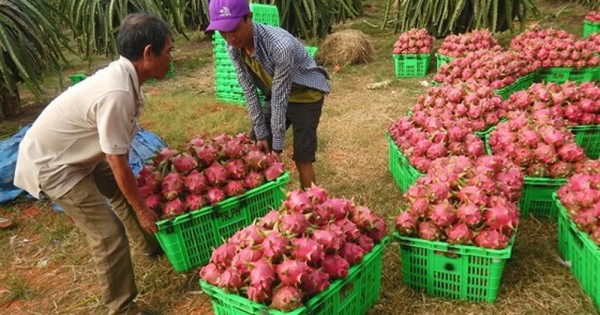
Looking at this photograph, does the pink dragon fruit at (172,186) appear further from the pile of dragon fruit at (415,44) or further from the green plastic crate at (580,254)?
the pile of dragon fruit at (415,44)

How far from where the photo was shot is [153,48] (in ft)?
6.77

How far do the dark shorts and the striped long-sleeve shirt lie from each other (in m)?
0.15

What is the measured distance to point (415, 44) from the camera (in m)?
6.41

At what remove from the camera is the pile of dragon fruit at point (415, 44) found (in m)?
6.38

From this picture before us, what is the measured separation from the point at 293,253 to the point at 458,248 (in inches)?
33.3

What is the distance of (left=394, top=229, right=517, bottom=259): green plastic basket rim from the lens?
7.00ft

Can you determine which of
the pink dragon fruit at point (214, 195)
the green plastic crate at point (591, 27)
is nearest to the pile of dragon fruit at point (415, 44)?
the green plastic crate at point (591, 27)

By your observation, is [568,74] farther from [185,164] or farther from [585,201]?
[185,164]

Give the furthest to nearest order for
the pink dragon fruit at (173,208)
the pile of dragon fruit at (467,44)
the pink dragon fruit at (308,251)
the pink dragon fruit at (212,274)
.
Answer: the pile of dragon fruit at (467,44)
the pink dragon fruit at (173,208)
the pink dragon fruit at (212,274)
the pink dragon fruit at (308,251)

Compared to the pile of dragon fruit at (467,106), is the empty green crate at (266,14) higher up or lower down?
higher up

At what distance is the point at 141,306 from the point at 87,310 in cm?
34

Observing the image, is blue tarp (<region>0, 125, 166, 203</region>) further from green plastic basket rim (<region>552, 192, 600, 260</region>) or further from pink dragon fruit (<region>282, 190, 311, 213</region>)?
green plastic basket rim (<region>552, 192, 600, 260</region>)

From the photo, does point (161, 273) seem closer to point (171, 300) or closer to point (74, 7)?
point (171, 300)

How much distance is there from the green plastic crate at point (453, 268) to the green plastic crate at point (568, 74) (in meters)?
3.38
